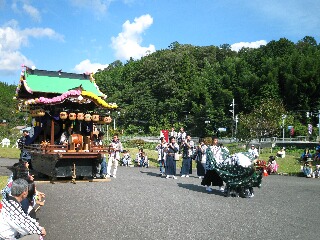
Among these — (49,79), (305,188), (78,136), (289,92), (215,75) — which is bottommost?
(305,188)

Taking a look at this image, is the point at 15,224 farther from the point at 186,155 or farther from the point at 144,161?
the point at 144,161

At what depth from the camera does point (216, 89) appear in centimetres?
7312

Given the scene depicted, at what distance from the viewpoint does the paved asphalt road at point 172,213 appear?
7348 mm

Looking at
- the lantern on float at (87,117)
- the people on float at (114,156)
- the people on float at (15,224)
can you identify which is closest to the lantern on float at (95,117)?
the lantern on float at (87,117)

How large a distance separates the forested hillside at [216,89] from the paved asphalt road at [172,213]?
46.8 metres

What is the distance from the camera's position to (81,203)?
10.5m

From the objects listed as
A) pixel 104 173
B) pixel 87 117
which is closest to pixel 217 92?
pixel 104 173

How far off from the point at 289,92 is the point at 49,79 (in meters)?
54.3

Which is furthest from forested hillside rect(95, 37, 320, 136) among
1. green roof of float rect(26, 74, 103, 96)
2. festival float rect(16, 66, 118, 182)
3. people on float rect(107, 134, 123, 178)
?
festival float rect(16, 66, 118, 182)

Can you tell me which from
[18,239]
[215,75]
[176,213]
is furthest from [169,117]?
[18,239]

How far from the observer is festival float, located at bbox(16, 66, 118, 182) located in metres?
15.0

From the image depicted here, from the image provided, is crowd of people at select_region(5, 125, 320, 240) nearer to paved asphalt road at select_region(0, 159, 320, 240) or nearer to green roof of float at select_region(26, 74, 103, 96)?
paved asphalt road at select_region(0, 159, 320, 240)

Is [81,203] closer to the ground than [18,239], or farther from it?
closer to the ground

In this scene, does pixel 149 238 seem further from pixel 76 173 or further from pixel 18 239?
pixel 76 173
